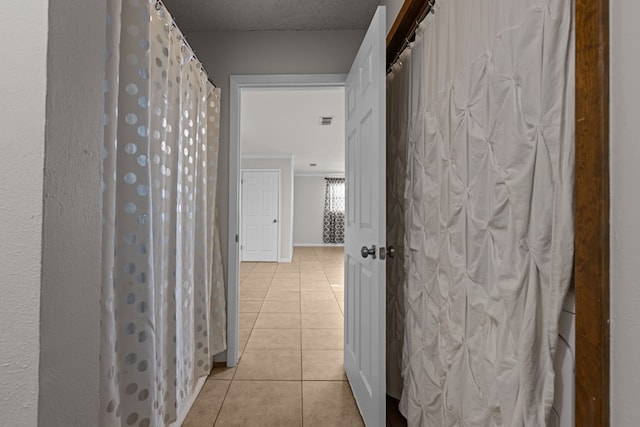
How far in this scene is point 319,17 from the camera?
2322 millimetres

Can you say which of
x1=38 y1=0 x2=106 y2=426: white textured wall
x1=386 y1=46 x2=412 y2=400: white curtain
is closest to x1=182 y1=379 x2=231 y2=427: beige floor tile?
x1=386 y1=46 x2=412 y2=400: white curtain

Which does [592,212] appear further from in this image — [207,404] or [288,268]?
[288,268]

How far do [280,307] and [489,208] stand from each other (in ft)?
10.9

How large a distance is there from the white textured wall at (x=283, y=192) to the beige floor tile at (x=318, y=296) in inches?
123

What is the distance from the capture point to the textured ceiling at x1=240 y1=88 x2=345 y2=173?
392cm

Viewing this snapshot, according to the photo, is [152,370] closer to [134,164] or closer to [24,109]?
[134,164]

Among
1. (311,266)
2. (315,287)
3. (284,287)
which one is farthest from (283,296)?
(311,266)

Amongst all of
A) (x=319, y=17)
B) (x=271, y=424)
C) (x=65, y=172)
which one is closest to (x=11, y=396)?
(x=65, y=172)

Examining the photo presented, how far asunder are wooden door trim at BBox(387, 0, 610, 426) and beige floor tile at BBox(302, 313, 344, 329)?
9.17 ft

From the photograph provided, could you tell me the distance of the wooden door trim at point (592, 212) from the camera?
59 cm

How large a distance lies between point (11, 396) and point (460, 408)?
122 cm

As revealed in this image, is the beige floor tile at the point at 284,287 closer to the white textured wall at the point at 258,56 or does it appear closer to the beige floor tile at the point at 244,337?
the beige floor tile at the point at 244,337

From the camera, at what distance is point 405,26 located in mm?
1653

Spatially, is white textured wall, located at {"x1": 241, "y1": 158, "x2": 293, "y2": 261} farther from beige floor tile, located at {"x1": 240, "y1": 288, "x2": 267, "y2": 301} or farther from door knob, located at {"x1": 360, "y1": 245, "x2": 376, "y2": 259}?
door knob, located at {"x1": 360, "y1": 245, "x2": 376, "y2": 259}
